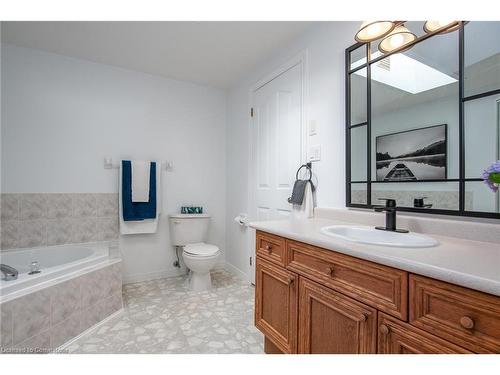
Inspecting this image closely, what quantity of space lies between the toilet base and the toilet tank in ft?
1.28

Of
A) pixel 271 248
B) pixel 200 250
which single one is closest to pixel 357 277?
pixel 271 248

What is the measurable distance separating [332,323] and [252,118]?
208 centimetres

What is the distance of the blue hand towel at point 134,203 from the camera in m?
2.44

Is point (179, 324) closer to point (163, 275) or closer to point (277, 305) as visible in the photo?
point (277, 305)

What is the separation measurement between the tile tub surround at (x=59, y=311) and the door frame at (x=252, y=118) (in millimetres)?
1239

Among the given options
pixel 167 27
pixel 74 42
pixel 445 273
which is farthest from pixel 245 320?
pixel 74 42

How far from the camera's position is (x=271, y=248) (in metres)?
1.38

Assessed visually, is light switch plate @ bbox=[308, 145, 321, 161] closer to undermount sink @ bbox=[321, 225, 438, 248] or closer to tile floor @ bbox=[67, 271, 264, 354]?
undermount sink @ bbox=[321, 225, 438, 248]

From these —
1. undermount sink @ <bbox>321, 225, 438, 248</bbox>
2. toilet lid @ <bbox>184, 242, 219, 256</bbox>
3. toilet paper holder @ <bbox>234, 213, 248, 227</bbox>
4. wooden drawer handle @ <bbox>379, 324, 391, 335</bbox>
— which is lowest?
toilet lid @ <bbox>184, 242, 219, 256</bbox>

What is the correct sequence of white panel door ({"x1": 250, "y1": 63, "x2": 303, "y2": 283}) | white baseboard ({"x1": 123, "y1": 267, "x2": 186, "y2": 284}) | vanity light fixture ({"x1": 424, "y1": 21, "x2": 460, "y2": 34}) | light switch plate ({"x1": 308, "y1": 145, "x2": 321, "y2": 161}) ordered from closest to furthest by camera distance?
vanity light fixture ({"x1": 424, "y1": 21, "x2": 460, "y2": 34}), light switch plate ({"x1": 308, "y1": 145, "x2": 321, "y2": 161}), white panel door ({"x1": 250, "y1": 63, "x2": 303, "y2": 283}), white baseboard ({"x1": 123, "y1": 267, "x2": 186, "y2": 284})

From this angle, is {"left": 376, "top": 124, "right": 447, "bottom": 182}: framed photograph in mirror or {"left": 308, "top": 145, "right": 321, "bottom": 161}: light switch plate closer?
{"left": 376, "top": 124, "right": 447, "bottom": 182}: framed photograph in mirror

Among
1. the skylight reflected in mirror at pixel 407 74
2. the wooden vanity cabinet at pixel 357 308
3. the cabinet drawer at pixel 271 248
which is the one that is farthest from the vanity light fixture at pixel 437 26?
the cabinet drawer at pixel 271 248

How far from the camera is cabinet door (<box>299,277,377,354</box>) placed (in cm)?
86

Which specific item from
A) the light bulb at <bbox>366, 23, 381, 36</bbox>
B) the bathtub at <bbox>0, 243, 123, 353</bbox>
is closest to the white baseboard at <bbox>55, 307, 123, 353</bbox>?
the bathtub at <bbox>0, 243, 123, 353</bbox>
